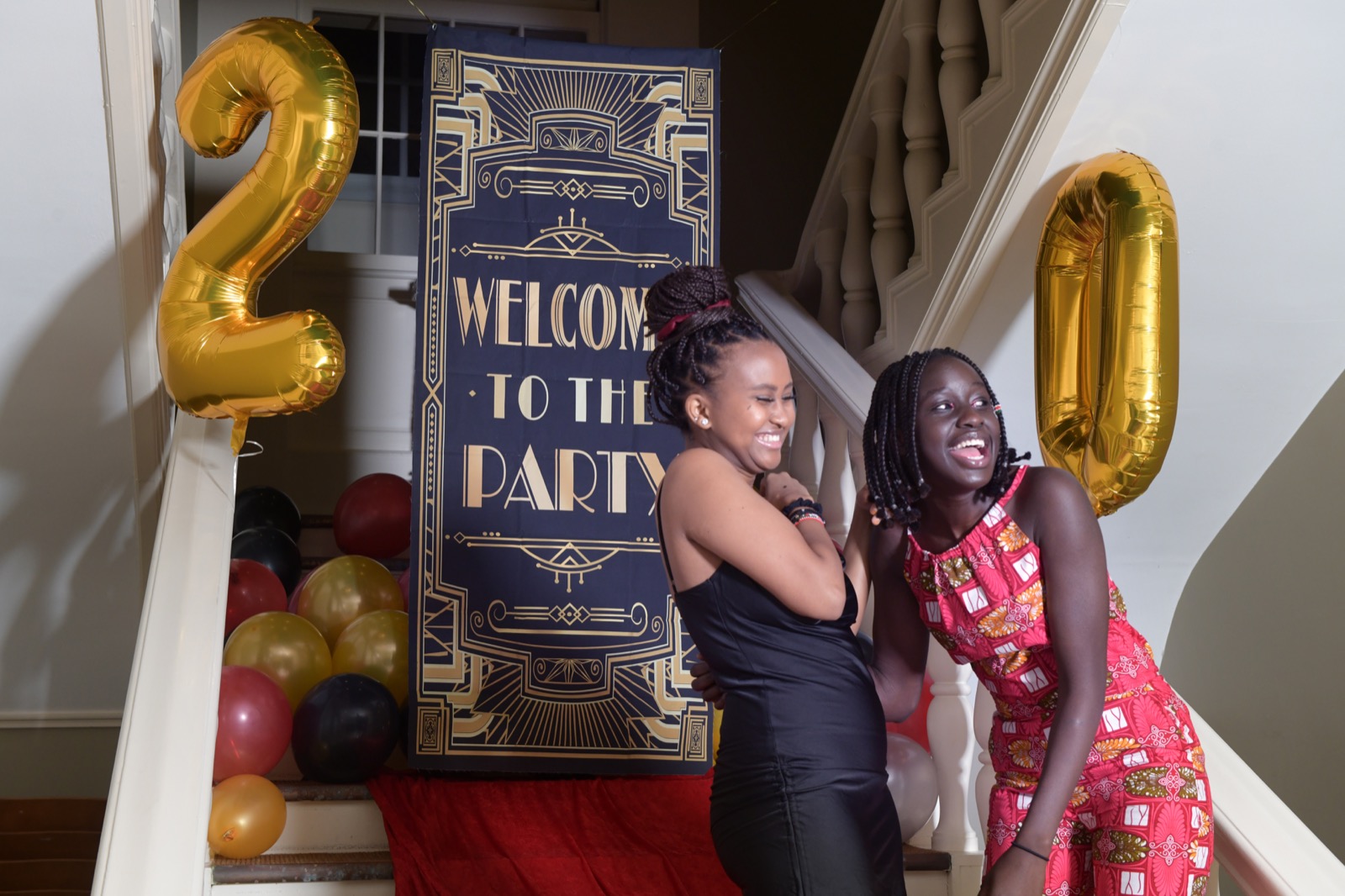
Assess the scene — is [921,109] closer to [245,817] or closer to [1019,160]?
[1019,160]

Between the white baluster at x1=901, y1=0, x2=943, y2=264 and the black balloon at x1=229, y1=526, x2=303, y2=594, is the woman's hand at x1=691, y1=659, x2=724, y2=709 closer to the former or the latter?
the white baluster at x1=901, y1=0, x2=943, y2=264

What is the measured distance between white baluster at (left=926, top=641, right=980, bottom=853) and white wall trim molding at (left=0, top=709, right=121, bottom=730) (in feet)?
6.66

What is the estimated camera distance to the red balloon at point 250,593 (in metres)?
2.71

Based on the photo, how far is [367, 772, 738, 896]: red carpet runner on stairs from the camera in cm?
214

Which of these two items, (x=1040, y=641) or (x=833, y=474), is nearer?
(x=1040, y=641)

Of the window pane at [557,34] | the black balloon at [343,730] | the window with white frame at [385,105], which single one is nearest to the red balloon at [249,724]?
the black balloon at [343,730]

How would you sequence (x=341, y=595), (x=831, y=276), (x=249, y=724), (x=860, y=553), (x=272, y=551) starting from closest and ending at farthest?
1. (x=860, y=553)
2. (x=249, y=724)
3. (x=341, y=595)
4. (x=272, y=551)
5. (x=831, y=276)

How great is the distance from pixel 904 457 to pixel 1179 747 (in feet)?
1.61

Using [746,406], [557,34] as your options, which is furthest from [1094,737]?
[557,34]

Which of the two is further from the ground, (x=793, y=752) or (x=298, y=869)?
(x=793, y=752)

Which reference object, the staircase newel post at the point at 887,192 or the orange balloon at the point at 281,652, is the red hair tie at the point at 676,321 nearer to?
the orange balloon at the point at 281,652

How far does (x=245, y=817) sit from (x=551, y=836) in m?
0.56

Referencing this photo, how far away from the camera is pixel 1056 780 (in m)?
1.38

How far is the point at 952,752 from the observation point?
7.38 ft
